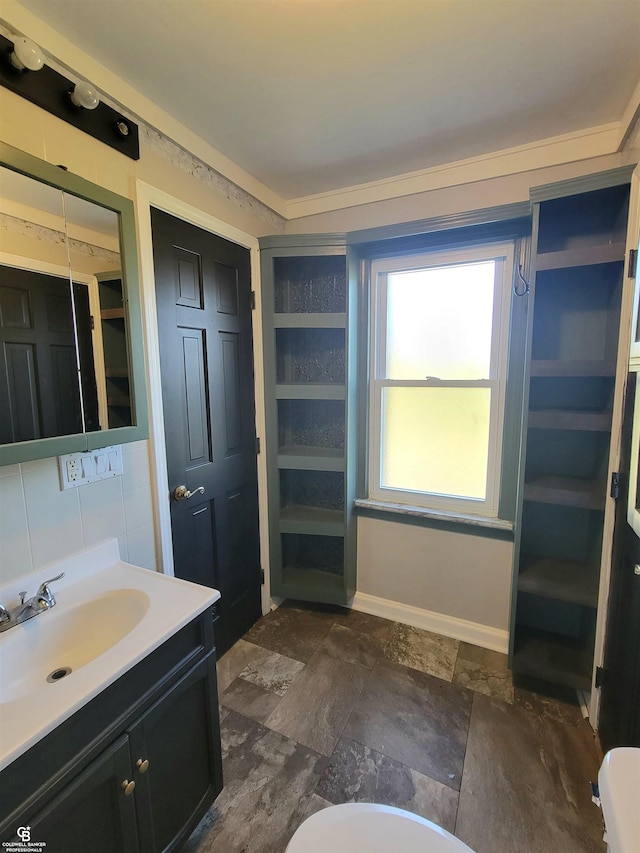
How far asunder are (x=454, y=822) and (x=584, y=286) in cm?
214

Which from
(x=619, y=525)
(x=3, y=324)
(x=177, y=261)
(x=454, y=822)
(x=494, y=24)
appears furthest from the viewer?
(x=177, y=261)

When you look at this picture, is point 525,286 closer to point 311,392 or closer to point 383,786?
point 311,392

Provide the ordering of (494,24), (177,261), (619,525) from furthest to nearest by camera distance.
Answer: (177,261), (619,525), (494,24)

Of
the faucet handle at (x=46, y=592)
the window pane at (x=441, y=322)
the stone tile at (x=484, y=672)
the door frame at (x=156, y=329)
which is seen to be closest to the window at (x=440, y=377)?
the window pane at (x=441, y=322)

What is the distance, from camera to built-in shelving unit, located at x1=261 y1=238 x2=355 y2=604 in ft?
6.85

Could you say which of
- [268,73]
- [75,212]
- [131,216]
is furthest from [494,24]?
[75,212]

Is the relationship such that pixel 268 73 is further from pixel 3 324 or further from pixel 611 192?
pixel 611 192

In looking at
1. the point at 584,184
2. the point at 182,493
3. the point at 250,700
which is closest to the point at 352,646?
the point at 250,700

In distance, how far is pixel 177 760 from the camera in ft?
3.51

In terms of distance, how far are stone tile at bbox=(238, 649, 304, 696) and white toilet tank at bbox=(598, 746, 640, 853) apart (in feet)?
4.91

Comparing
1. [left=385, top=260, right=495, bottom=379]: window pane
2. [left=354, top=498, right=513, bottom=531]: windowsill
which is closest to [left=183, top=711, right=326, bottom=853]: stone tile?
[left=354, top=498, right=513, bottom=531]: windowsill

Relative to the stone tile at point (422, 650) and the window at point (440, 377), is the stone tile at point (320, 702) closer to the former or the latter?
the stone tile at point (422, 650)

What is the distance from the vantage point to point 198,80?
4.35ft

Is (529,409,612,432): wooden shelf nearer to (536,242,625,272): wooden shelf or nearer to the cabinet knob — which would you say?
(536,242,625,272): wooden shelf
